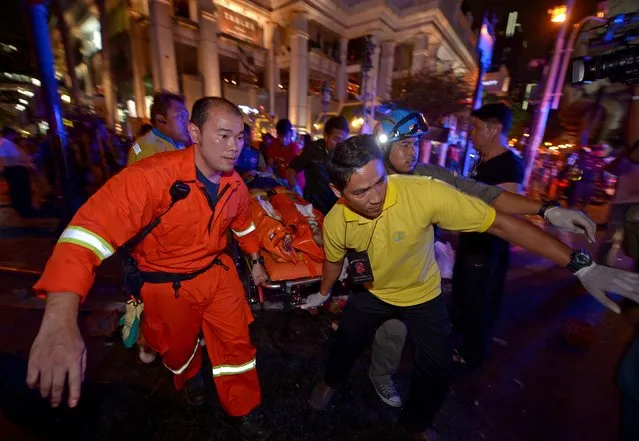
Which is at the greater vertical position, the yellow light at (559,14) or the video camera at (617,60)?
the yellow light at (559,14)

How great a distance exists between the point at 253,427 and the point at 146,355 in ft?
4.36

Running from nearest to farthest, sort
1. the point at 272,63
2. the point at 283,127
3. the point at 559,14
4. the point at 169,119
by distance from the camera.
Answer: the point at 169,119
the point at 283,127
the point at 559,14
the point at 272,63

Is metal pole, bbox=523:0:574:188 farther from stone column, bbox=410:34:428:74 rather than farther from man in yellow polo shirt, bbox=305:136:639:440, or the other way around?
stone column, bbox=410:34:428:74

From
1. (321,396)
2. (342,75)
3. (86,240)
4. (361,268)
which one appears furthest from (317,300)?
(342,75)

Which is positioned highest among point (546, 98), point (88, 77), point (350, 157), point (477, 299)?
point (88, 77)

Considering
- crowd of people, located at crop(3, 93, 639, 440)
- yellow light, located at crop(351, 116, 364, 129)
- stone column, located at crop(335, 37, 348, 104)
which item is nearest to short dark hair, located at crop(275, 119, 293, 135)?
crowd of people, located at crop(3, 93, 639, 440)

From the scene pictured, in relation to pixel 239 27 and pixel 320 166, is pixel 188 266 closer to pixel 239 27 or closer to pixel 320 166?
pixel 320 166

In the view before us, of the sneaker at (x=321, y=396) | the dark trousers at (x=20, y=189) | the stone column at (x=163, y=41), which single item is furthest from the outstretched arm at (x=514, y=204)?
the stone column at (x=163, y=41)

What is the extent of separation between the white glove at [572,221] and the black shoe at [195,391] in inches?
109

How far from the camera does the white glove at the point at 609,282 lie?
4.28ft

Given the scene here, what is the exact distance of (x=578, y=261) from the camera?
1.45m

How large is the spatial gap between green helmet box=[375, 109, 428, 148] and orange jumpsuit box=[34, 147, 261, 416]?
1323 millimetres

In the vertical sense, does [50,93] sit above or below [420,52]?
below

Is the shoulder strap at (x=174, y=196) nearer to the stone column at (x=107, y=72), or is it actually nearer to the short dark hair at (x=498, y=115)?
the short dark hair at (x=498, y=115)
